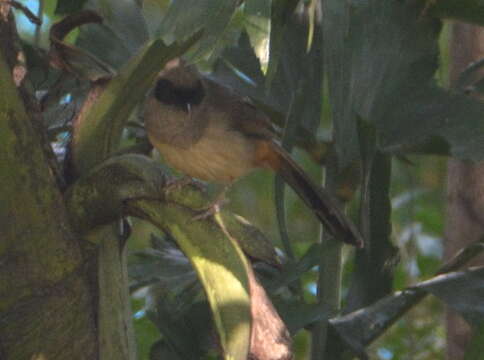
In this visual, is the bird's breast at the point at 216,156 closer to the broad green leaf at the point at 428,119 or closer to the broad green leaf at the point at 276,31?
the broad green leaf at the point at 428,119

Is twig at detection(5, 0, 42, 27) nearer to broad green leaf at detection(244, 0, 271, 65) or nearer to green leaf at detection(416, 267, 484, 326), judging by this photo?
broad green leaf at detection(244, 0, 271, 65)

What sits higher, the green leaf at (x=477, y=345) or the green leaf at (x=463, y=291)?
the green leaf at (x=463, y=291)

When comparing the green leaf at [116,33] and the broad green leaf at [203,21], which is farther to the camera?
the green leaf at [116,33]

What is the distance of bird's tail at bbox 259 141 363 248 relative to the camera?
1.59 m

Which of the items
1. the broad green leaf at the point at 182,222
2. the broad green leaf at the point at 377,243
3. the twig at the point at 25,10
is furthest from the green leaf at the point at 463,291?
the twig at the point at 25,10

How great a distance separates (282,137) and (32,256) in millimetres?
612

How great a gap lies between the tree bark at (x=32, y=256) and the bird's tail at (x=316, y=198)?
0.49 metres

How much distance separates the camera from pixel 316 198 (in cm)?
168

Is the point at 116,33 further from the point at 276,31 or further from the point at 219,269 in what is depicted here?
the point at 219,269

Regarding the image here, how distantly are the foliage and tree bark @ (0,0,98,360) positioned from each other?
0.08 m

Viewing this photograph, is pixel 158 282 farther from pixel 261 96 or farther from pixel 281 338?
pixel 281 338

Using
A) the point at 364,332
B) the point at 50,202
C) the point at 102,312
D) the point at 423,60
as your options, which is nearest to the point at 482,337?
the point at 364,332

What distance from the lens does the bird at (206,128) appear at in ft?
6.36

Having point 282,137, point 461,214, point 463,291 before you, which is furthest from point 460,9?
point 461,214
